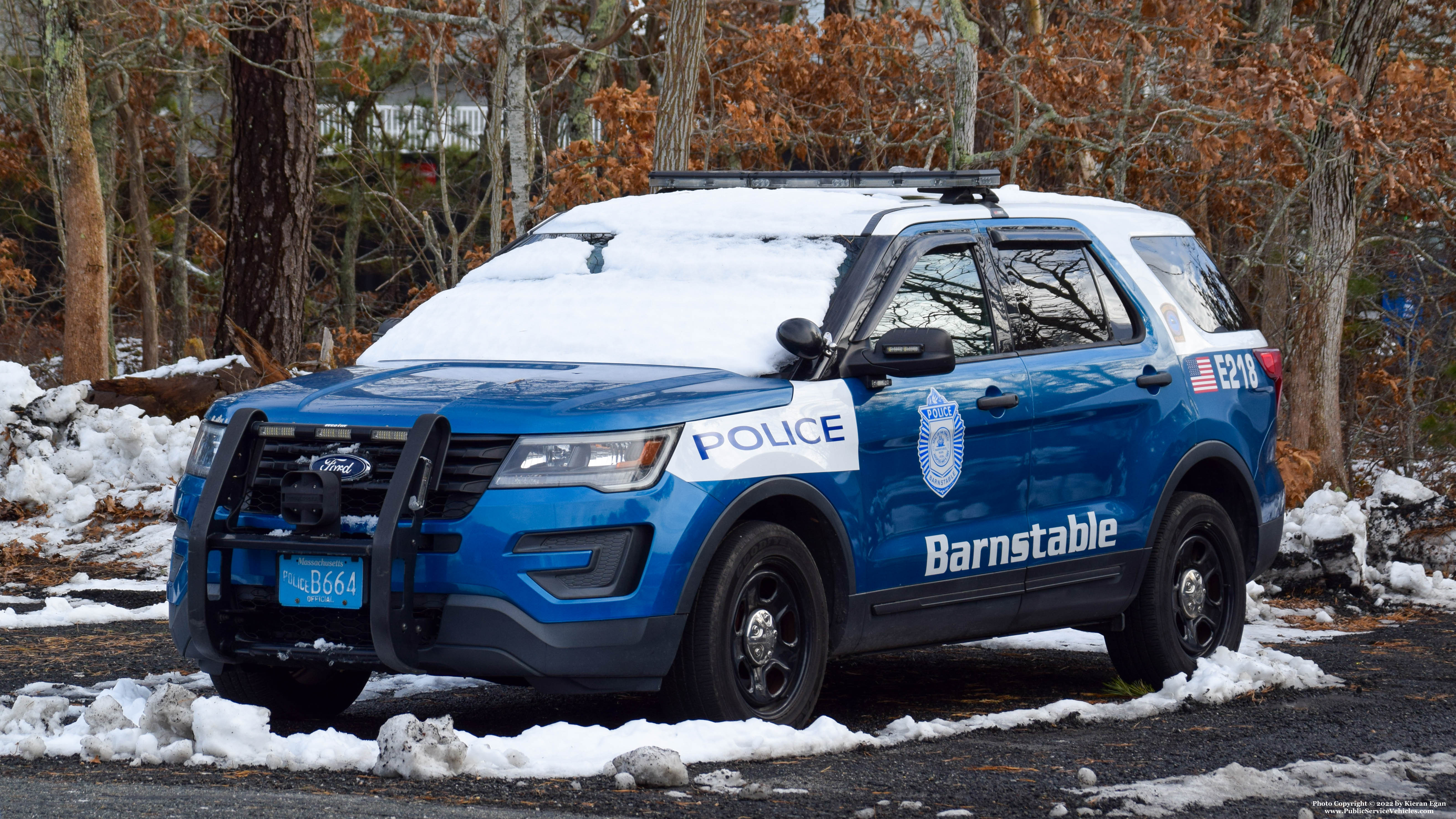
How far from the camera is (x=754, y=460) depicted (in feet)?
17.8

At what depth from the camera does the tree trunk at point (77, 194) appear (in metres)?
15.9

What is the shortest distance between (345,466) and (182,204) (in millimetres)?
20832

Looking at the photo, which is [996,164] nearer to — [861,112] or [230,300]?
[861,112]

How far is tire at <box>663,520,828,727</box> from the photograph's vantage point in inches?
210

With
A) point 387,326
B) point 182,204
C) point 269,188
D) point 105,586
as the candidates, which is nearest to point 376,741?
point 387,326

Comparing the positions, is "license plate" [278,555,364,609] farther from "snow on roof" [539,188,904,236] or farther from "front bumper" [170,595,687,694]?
"snow on roof" [539,188,904,236]

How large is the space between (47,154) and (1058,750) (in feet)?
66.5

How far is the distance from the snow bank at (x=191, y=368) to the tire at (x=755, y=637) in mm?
8840

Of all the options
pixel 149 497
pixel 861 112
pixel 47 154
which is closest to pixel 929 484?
pixel 149 497

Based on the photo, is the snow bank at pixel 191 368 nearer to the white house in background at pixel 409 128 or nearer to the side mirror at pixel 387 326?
the side mirror at pixel 387 326

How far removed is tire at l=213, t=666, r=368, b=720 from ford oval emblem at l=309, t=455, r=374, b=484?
0.81 metres

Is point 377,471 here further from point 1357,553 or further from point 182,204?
point 182,204

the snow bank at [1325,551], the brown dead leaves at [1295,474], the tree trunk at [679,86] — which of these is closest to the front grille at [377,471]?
the snow bank at [1325,551]

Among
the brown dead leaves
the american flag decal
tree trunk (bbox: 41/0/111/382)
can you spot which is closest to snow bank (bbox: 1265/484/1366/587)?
the brown dead leaves
